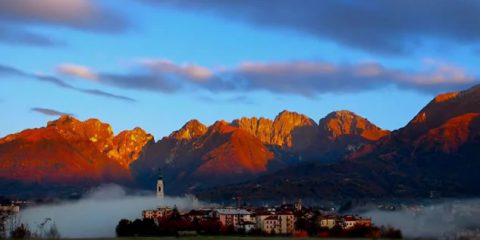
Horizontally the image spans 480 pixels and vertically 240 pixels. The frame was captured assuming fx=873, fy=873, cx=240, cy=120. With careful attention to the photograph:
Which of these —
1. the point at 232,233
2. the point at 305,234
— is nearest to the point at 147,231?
the point at 232,233

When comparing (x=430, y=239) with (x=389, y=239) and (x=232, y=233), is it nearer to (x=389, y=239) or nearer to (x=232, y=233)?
(x=389, y=239)

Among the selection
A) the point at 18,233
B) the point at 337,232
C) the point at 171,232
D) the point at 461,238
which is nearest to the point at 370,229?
the point at 337,232

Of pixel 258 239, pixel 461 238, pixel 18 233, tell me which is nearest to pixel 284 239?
pixel 258 239

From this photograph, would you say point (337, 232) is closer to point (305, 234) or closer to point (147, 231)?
point (305, 234)

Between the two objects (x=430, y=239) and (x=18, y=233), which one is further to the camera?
(x=18, y=233)

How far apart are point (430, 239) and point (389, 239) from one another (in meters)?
7.45

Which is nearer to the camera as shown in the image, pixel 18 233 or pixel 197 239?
pixel 197 239

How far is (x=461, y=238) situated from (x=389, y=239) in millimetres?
16796

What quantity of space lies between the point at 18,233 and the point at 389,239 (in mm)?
83935

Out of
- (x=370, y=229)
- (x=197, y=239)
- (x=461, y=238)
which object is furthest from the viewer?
(x=370, y=229)

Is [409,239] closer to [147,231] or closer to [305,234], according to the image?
[305,234]

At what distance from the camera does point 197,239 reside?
155 meters

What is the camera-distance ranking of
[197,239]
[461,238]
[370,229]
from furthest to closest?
[370,229]
[461,238]
[197,239]

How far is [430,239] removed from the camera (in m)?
159
